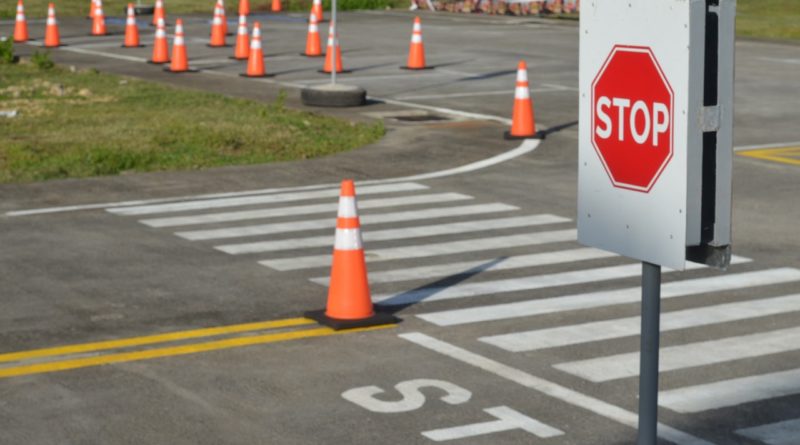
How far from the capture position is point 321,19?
137 feet

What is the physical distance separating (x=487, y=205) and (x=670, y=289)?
12.7 feet

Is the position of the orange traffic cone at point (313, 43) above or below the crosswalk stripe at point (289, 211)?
above

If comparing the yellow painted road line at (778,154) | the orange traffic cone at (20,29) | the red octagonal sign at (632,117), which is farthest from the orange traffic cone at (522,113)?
the orange traffic cone at (20,29)

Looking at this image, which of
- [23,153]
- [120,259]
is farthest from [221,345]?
[23,153]

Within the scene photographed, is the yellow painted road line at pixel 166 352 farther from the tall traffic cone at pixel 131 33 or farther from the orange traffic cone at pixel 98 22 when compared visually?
the orange traffic cone at pixel 98 22

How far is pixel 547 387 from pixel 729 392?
3.26ft

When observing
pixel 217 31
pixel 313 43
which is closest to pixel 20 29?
pixel 217 31

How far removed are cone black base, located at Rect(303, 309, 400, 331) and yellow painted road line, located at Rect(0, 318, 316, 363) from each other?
58 mm

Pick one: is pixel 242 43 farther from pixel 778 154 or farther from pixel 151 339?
pixel 151 339

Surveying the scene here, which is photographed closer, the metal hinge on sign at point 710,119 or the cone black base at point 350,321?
the metal hinge on sign at point 710,119

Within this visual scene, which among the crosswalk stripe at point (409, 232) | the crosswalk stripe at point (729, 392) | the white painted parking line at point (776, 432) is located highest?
the crosswalk stripe at point (409, 232)

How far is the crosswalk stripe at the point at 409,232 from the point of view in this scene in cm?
1293

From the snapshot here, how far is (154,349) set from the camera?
9664 mm

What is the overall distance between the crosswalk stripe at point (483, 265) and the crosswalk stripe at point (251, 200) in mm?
3460
